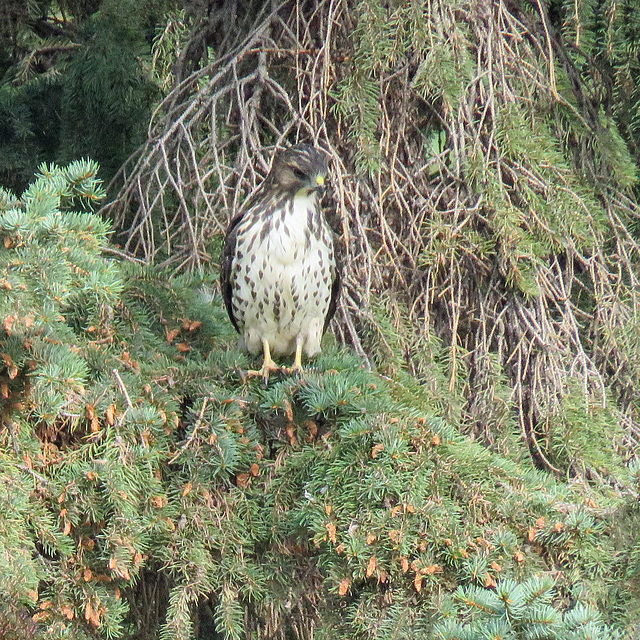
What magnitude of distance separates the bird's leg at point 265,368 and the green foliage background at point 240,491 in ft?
0.17

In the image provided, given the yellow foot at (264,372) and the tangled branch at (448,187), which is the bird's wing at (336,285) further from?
the yellow foot at (264,372)

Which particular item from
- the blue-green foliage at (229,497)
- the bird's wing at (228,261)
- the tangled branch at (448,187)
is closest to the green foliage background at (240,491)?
the blue-green foliage at (229,497)

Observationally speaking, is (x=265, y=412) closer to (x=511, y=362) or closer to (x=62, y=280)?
(x=62, y=280)

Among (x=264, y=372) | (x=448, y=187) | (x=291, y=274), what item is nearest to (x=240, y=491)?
(x=264, y=372)

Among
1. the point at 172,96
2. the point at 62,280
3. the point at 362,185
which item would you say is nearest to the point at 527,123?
the point at 362,185

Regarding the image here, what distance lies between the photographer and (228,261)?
345 centimetres

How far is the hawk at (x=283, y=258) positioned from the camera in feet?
11.0

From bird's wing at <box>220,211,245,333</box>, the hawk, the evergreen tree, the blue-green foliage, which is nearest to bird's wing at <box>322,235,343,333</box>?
the hawk

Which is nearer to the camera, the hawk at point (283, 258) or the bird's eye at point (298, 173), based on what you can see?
the bird's eye at point (298, 173)

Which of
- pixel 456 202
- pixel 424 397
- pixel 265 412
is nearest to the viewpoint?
pixel 265 412

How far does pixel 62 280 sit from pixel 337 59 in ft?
5.01

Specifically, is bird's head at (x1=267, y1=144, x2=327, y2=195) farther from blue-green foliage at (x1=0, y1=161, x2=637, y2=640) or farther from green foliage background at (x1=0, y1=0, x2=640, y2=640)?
blue-green foliage at (x1=0, y1=161, x2=637, y2=640)

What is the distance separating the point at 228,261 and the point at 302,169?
0.48 metres

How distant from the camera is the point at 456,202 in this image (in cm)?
327
